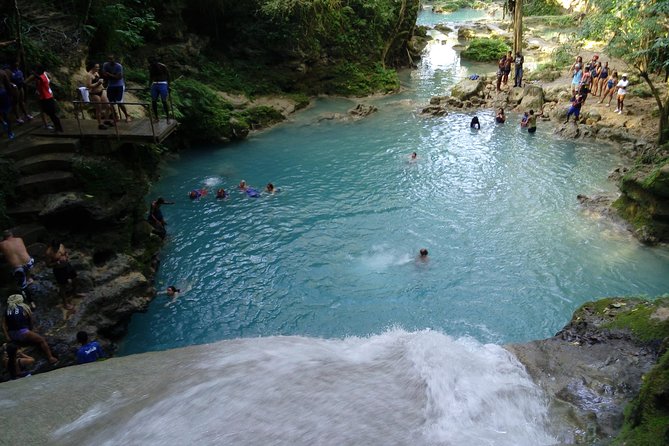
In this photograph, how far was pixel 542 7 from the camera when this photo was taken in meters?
54.1

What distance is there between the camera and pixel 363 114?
26.1 m

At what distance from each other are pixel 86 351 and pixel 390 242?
8690 millimetres

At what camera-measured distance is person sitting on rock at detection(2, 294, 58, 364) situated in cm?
827

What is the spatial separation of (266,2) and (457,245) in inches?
789

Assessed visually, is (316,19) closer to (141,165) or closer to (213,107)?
(213,107)

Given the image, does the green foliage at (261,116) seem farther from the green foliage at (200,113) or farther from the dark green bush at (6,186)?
the dark green bush at (6,186)

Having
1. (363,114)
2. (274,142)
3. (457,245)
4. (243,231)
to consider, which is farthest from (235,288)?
(363,114)

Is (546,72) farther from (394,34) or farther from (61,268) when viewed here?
(61,268)

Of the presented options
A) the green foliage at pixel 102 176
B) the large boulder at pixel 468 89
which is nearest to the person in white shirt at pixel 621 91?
the large boulder at pixel 468 89

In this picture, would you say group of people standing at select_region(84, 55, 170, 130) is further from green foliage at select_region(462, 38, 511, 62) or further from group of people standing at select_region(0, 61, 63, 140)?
green foliage at select_region(462, 38, 511, 62)

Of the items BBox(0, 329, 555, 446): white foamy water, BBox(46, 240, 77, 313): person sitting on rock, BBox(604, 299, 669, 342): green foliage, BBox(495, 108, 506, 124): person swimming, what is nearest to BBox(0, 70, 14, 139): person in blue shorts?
BBox(46, 240, 77, 313): person sitting on rock

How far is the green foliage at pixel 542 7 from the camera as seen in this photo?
52.7m

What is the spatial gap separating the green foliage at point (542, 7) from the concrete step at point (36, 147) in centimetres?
5440

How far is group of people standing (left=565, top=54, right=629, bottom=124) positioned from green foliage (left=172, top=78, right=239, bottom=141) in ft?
55.5
